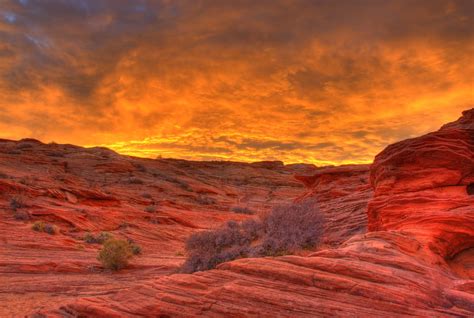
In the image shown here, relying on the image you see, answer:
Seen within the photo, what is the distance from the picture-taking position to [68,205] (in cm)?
2706

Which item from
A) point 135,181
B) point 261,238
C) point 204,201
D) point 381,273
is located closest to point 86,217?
point 261,238

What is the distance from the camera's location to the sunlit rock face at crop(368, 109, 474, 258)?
9234mm

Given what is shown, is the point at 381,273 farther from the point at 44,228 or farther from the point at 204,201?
the point at 204,201

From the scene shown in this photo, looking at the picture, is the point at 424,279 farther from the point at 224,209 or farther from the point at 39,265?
the point at 224,209

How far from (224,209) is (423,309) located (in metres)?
37.6

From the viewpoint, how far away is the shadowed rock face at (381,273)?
5953 mm

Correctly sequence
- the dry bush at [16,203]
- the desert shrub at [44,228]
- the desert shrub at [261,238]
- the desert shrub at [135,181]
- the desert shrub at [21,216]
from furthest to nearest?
the desert shrub at [135,181] < the dry bush at [16,203] < the desert shrub at [21,216] < the desert shrub at [44,228] < the desert shrub at [261,238]

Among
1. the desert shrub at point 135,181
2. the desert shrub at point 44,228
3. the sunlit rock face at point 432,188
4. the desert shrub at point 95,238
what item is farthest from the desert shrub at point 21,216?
the desert shrub at point 135,181

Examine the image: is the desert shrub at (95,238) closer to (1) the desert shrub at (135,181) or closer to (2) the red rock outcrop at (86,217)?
(2) the red rock outcrop at (86,217)

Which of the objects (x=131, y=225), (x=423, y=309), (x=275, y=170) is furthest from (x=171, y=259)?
(x=275, y=170)

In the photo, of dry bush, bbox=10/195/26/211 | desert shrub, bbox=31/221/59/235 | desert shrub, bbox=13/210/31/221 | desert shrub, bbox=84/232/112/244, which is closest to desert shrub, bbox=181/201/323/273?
desert shrub, bbox=84/232/112/244

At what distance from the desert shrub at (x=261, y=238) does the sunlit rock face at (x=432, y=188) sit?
2.14 metres

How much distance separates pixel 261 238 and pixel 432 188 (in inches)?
223

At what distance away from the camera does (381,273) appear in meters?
6.36
